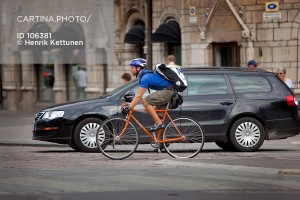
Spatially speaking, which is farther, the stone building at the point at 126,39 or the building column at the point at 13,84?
the building column at the point at 13,84

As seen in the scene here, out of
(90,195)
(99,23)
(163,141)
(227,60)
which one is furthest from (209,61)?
(90,195)

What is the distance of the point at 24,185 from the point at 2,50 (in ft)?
99.3

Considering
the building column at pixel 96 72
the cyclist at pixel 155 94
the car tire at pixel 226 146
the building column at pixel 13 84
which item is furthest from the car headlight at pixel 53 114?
the building column at pixel 13 84

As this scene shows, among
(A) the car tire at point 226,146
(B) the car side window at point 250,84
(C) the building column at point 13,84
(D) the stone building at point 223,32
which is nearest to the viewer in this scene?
(B) the car side window at point 250,84

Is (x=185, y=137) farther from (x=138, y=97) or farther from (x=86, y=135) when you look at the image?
(x=86, y=135)

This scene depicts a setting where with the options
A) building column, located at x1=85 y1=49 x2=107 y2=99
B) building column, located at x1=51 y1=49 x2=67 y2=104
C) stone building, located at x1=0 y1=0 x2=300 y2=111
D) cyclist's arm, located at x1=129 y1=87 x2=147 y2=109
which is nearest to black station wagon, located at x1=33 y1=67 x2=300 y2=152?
cyclist's arm, located at x1=129 y1=87 x2=147 y2=109

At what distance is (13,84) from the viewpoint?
131ft

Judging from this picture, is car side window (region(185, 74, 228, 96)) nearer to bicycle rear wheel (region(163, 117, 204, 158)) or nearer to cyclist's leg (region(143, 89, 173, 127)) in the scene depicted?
bicycle rear wheel (region(163, 117, 204, 158))

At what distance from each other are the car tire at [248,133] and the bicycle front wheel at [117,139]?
2.47m

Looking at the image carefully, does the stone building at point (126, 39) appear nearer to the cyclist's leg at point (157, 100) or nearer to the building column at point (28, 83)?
the building column at point (28, 83)

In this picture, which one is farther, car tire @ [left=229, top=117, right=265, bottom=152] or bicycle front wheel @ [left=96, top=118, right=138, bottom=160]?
car tire @ [left=229, top=117, right=265, bottom=152]

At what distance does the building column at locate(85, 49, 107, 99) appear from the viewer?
33.6 metres

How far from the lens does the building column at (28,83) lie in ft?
126

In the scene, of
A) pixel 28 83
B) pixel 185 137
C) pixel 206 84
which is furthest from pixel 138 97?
pixel 28 83
